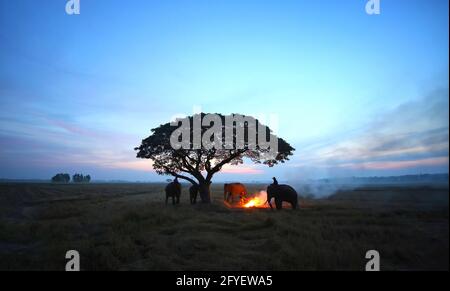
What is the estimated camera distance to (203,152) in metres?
25.9

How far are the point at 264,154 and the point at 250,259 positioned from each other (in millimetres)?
18711

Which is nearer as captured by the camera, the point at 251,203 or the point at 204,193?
the point at 204,193

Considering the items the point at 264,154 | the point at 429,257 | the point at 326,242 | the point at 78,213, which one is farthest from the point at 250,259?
the point at 264,154

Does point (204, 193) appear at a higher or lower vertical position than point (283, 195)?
lower

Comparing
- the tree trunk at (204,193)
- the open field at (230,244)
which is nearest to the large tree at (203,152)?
the tree trunk at (204,193)

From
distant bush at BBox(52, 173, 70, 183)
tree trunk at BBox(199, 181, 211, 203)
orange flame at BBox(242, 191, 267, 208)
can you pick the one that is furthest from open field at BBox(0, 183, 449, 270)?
distant bush at BBox(52, 173, 70, 183)

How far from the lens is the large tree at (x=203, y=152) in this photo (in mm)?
25703

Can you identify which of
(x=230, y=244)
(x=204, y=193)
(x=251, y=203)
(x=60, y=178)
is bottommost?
(x=60, y=178)

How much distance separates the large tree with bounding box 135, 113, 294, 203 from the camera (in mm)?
25703
